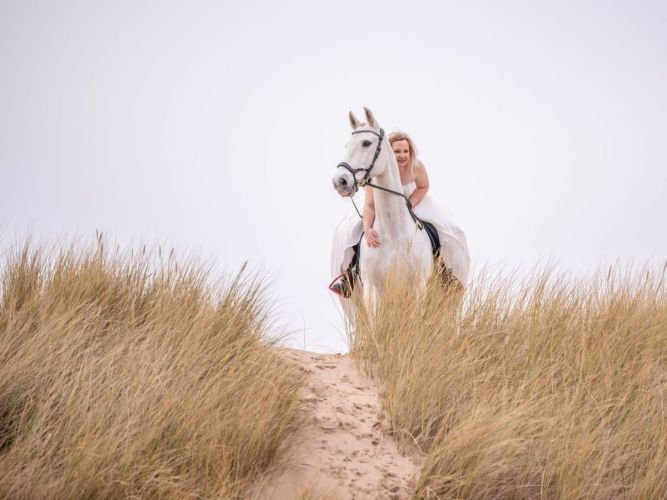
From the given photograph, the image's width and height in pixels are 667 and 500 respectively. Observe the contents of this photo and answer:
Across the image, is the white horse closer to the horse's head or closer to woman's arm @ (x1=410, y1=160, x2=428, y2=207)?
the horse's head

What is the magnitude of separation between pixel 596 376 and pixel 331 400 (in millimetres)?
1806

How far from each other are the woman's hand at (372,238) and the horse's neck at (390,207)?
10 centimetres

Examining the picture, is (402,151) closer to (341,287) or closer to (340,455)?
(341,287)

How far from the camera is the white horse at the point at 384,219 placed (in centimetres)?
603

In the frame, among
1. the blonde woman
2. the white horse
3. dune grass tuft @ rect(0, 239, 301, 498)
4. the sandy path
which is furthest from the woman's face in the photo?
the sandy path

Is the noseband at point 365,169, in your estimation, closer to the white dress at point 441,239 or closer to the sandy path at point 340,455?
the white dress at point 441,239

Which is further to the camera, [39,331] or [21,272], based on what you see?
[21,272]

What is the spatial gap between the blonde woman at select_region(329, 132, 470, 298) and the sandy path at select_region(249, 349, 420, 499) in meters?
2.80

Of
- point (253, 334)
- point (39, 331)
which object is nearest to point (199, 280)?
point (253, 334)

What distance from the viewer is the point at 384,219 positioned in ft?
20.6

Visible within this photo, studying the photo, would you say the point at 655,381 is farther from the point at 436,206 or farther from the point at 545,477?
the point at 436,206

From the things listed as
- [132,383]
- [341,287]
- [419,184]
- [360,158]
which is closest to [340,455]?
[132,383]

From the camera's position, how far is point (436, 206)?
281 inches

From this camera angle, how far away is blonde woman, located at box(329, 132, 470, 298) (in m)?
6.83
